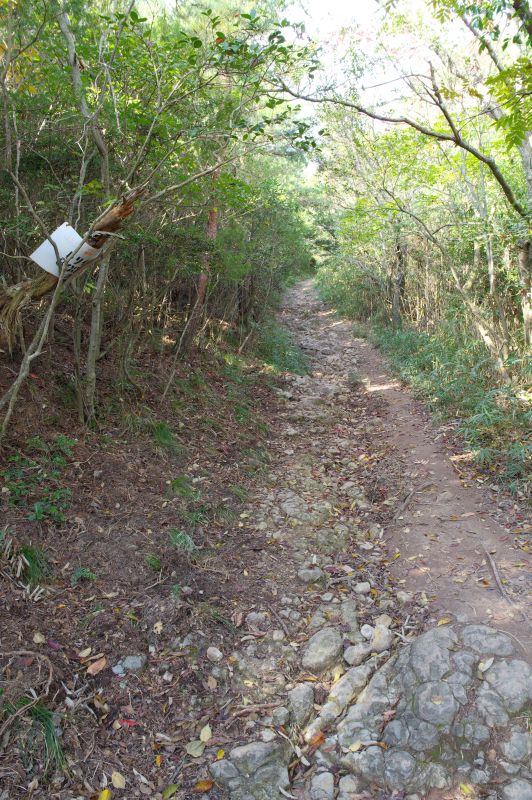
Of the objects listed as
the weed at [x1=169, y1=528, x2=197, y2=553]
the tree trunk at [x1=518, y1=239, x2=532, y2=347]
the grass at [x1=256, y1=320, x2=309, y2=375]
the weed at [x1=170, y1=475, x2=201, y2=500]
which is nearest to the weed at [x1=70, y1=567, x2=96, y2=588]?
the weed at [x1=169, y1=528, x2=197, y2=553]

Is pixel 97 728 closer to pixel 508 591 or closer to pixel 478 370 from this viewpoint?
pixel 508 591

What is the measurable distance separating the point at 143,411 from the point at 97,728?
3.33 metres

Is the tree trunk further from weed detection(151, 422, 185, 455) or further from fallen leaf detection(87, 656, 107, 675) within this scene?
fallen leaf detection(87, 656, 107, 675)

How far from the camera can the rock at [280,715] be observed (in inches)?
114

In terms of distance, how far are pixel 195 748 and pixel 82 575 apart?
4.34ft

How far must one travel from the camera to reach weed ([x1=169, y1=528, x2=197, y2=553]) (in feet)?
13.2

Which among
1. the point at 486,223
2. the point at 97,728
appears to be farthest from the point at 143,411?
the point at 486,223

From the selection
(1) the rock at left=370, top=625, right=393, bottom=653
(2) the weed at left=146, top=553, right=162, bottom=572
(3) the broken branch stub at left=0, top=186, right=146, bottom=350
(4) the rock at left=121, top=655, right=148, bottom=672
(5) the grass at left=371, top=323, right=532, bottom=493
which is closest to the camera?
(4) the rock at left=121, top=655, right=148, bottom=672

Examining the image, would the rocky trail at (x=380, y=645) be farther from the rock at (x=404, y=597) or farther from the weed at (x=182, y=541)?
the weed at (x=182, y=541)

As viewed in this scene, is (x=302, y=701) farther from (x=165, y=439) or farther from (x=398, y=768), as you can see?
(x=165, y=439)

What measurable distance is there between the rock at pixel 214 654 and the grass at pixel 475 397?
10.6ft

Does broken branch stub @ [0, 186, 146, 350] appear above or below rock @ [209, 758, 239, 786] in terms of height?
above

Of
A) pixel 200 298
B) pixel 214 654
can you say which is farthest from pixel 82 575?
pixel 200 298

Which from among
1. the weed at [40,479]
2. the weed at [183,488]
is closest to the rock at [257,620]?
the weed at [183,488]
